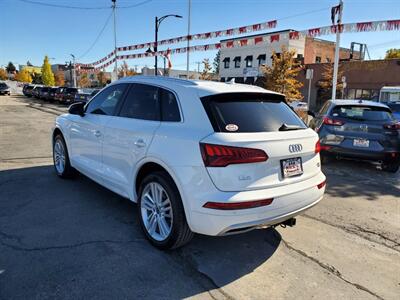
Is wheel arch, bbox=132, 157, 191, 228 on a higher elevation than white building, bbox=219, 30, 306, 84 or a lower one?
lower

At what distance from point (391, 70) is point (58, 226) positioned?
3652cm

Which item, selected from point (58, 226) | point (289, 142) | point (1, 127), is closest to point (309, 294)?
point (289, 142)

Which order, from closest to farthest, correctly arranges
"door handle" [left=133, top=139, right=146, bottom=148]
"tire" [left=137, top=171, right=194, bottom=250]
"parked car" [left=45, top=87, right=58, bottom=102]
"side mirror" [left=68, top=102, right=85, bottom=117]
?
"tire" [left=137, top=171, right=194, bottom=250] < "door handle" [left=133, top=139, right=146, bottom=148] < "side mirror" [left=68, top=102, right=85, bottom=117] < "parked car" [left=45, top=87, right=58, bottom=102]

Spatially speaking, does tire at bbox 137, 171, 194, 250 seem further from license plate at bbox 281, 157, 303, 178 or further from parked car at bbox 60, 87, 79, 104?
parked car at bbox 60, 87, 79, 104

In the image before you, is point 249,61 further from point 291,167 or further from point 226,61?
point 291,167

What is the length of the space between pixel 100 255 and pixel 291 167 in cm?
211

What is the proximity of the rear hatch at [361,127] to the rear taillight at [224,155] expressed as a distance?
16.0ft

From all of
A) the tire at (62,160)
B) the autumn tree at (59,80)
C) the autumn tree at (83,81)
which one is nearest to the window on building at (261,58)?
the tire at (62,160)

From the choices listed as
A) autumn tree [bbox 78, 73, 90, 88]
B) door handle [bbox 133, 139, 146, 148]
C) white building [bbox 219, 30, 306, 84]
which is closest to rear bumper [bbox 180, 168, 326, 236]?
door handle [bbox 133, 139, 146, 148]

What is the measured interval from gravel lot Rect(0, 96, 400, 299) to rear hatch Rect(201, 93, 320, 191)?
2.79ft

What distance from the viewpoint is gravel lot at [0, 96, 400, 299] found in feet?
9.74

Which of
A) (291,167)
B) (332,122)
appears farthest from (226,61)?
(291,167)

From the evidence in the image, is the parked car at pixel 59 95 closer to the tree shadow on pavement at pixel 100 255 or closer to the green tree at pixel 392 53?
the tree shadow on pavement at pixel 100 255

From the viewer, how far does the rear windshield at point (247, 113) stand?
3.27m
